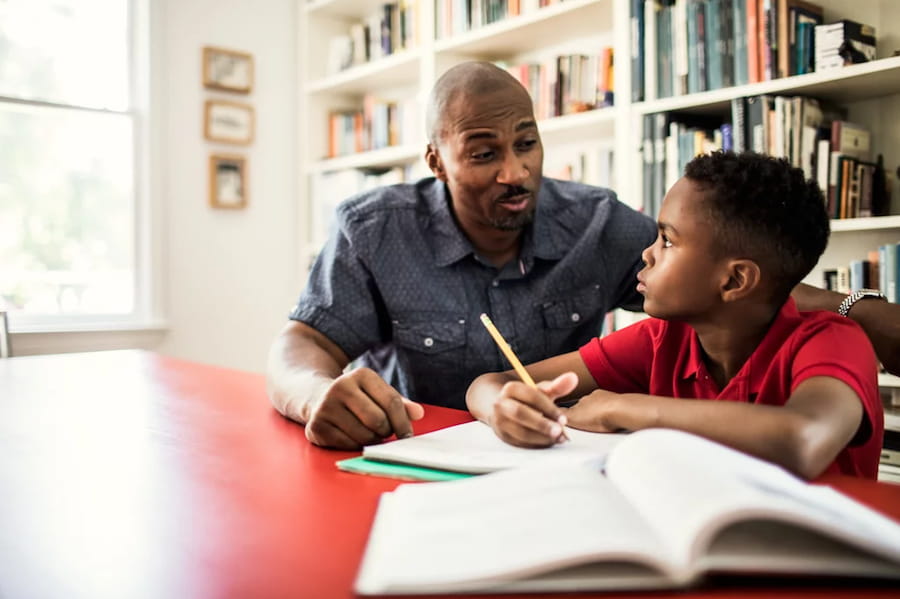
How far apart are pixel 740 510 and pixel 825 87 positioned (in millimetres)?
2048

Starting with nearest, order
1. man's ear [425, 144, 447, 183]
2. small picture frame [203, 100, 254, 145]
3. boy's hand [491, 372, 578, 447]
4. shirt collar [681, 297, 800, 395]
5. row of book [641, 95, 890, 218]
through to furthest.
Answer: boy's hand [491, 372, 578, 447] < shirt collar [681, 297, 800, 395] < man's ear [425, 144, 447, 183] < row of book [641, 95, 890, 218] < small picture frame [203, 100, 254, 145]

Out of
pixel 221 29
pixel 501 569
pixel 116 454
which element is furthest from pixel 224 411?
pixel 221 29

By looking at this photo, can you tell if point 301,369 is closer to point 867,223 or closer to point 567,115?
point 867,223

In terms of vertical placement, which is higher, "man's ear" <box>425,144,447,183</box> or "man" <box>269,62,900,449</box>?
"man's ear" <box>425,144,447,183</box>

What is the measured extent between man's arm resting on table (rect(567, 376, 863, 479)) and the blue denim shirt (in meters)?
0.73

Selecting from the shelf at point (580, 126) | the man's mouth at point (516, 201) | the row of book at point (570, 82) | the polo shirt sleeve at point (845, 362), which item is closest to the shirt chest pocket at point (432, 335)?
the man's mouth at point (516, 201)

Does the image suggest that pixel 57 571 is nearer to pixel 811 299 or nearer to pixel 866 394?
pixel 866 394

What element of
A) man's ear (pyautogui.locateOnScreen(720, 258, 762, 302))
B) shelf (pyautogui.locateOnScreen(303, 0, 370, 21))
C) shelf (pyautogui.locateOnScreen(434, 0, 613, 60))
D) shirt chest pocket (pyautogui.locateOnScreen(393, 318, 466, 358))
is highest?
shelf (pyautogui.locateOnScreen(303, 0, 370, 21))

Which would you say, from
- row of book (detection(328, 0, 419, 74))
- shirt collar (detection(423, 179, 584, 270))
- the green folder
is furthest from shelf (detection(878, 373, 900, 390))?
row of book (detection(328, 0, 419, 74))

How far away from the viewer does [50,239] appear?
3432mm

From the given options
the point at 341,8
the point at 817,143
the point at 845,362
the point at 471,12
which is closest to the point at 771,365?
the point at 845,362

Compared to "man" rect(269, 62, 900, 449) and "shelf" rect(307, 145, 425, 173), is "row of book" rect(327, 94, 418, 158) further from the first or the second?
"man" rect(269, 62, 900, 449)

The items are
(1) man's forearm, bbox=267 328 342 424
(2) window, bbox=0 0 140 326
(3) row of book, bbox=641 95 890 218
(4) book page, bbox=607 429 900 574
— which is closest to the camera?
(4) book page, bbox=607 429 900 574

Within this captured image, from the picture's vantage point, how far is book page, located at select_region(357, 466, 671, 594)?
0.48 meters
